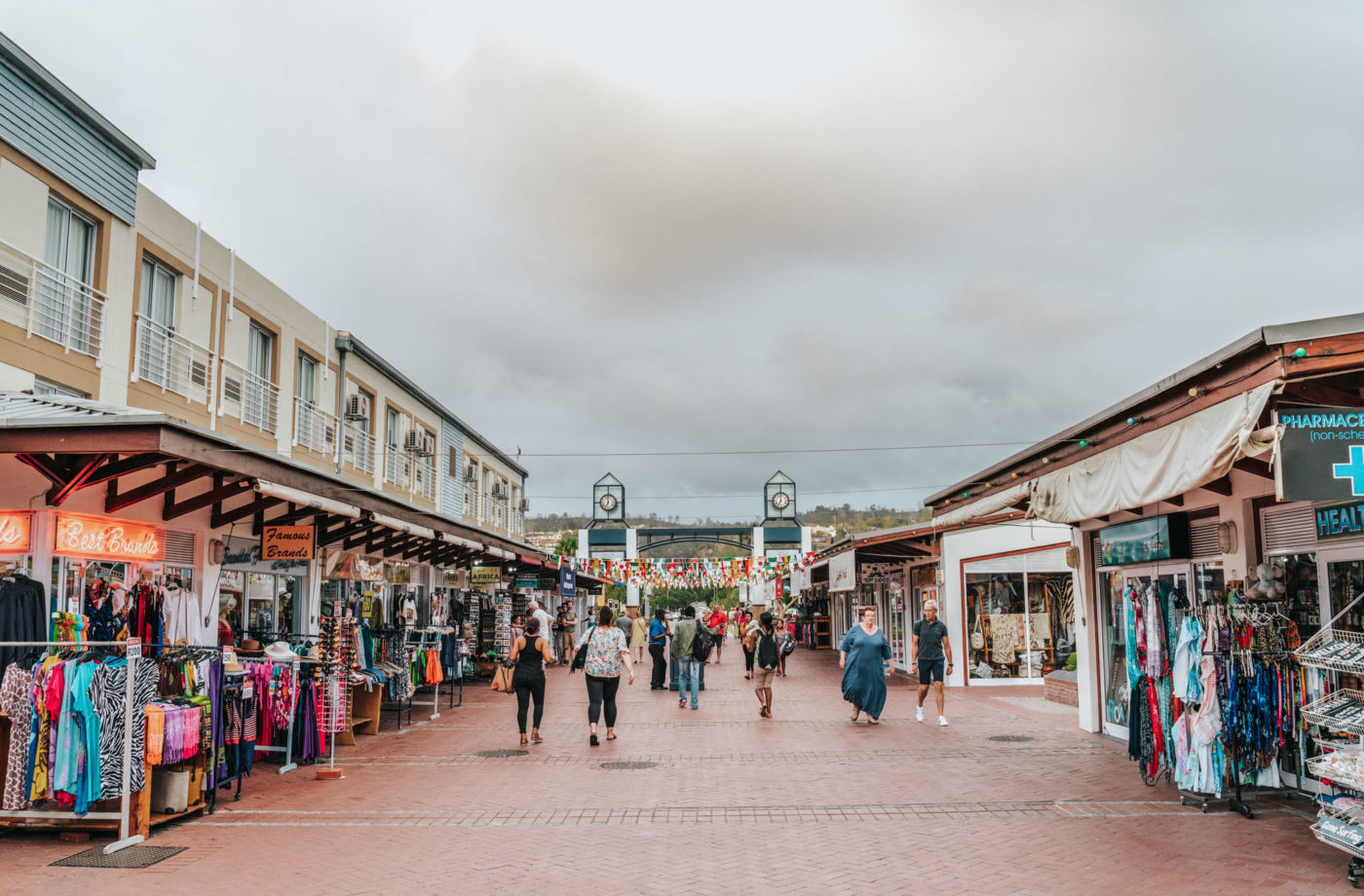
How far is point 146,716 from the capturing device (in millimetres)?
7535

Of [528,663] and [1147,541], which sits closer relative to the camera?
[1147,541]

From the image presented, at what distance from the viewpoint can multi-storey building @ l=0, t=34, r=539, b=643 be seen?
29.1 feet

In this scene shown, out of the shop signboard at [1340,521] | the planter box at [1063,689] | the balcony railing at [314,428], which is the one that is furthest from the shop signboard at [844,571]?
the shop signboard at [1340,521]

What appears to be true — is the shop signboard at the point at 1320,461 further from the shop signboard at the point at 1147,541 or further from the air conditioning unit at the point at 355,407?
the air conditioning unit at the point at 355,407

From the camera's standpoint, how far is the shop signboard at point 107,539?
9.36 meters

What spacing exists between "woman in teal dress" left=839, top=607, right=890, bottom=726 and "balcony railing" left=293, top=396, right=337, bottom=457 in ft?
38.7

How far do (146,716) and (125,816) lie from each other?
69 cm

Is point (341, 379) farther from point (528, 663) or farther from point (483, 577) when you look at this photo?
point (528, 663)

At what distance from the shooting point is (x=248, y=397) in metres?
18.0

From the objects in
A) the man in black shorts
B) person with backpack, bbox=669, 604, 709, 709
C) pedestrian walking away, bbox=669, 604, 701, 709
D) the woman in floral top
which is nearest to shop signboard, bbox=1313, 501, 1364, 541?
the man in black shorts

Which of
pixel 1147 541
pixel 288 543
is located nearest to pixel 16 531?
pixel 288 543

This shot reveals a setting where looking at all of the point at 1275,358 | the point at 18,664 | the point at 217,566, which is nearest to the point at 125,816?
the point at 18,664

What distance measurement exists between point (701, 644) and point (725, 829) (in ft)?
30.9

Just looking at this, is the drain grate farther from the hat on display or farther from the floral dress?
the floral dress
